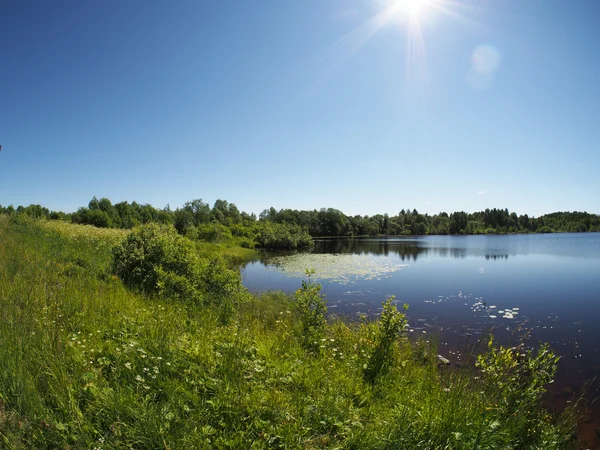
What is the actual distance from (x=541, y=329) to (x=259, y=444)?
16.5 metres

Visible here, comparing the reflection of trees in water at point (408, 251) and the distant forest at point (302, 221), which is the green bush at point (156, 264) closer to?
the reflection of trees in water at point (408, 251)

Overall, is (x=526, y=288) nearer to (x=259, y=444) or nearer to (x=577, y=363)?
(x=577, y=363)

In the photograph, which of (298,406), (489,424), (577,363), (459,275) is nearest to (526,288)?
(459,275)

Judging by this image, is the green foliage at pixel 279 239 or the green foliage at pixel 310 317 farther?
the green foliage at pixel 279 239

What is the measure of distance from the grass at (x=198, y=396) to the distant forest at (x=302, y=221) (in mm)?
60824

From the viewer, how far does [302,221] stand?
12975 cm

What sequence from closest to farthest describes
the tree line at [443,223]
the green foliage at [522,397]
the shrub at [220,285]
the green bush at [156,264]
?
1. the green foliage at [522,397]
2. the green bush at [156,264]
3. the shrub at [220,285]
4. the tree line at [443,223]

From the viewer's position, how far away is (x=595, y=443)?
657 cm

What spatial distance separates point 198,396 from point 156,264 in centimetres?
866

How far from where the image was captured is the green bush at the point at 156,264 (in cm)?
1019

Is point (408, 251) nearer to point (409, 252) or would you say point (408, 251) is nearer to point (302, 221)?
point (409, 252)

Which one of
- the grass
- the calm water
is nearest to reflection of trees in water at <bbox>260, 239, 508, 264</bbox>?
the calm water

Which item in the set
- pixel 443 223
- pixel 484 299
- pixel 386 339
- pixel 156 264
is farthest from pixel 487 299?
pixel 443 223

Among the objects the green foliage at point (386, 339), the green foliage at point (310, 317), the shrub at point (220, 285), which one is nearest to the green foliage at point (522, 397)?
the green foliage at point (386, 339)
